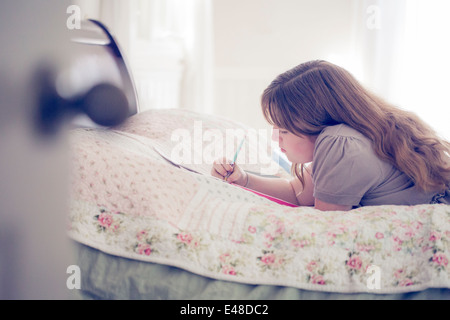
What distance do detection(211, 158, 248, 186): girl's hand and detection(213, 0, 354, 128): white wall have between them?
6.81 feet

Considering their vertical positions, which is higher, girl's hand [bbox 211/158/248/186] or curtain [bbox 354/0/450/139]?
curtain [bbox 354/0/450/139]

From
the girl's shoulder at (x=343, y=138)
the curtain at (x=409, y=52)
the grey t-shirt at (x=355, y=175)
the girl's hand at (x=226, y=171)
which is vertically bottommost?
the girl's hand at (x=226, y=171)

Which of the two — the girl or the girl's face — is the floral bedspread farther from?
the girl's face

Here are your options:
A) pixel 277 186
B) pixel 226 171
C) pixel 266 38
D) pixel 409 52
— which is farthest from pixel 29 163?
pixel 266 38

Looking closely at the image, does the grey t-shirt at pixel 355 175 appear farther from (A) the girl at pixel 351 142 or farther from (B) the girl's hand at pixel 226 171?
(B) the girl's hand at pixel 226 171

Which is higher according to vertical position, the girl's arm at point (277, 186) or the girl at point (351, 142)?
the girl at point (351, 142)

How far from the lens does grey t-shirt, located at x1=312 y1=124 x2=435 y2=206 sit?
3.13 feet

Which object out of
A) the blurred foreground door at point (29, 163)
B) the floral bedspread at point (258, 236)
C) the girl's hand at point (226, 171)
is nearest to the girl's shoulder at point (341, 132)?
the floral bedspread at point (258, 236)

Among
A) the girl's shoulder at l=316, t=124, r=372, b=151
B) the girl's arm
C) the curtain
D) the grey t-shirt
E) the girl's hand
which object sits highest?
the curtain

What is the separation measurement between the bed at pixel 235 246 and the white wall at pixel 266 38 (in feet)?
8.08

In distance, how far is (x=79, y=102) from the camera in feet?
1.58

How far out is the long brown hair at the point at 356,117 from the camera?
3.18 ft

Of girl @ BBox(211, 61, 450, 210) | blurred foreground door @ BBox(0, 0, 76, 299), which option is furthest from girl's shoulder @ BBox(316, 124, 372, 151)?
blurred foreground door @ BBox(0, 0, 76, 299)

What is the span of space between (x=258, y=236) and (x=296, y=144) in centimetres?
38
